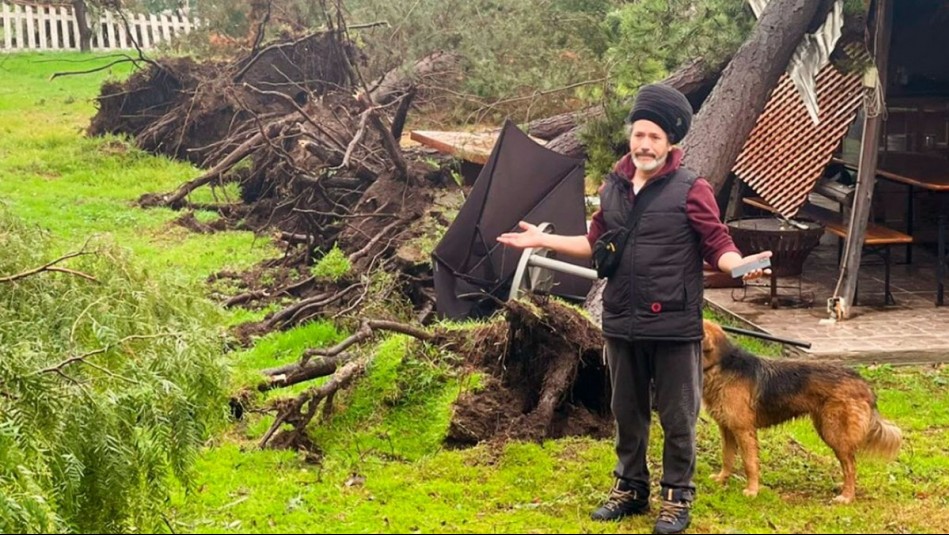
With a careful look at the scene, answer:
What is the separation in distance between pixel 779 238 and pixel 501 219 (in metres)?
2.68

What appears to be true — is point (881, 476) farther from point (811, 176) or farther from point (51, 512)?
point (811, 176)

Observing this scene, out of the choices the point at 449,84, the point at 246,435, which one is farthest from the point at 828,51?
the point at 449,84

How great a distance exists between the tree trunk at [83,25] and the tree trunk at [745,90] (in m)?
18.5

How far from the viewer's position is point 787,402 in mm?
5523

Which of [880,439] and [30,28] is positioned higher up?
[30,28]

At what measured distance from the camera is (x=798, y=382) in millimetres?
5520

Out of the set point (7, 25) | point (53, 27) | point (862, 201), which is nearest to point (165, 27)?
point (53, 27)

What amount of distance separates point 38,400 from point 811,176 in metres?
7.80

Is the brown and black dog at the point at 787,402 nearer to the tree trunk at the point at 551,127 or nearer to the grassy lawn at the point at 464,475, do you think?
the grassy lawn at the point at 464,475

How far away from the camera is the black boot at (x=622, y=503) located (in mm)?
4785

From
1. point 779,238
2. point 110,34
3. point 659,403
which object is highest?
point 110,34

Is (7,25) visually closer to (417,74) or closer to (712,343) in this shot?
(417,74)

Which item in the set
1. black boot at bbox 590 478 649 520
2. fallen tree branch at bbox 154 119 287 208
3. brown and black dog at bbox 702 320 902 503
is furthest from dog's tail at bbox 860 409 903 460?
fallen tree branch at bbox 154 119 287 208

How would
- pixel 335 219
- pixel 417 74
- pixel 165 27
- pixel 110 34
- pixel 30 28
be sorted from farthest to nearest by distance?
1. pixel 110 34
2. pixel 165 27
3. pixel 30 28
4. pixel 417 74
5. pixel 335 219
